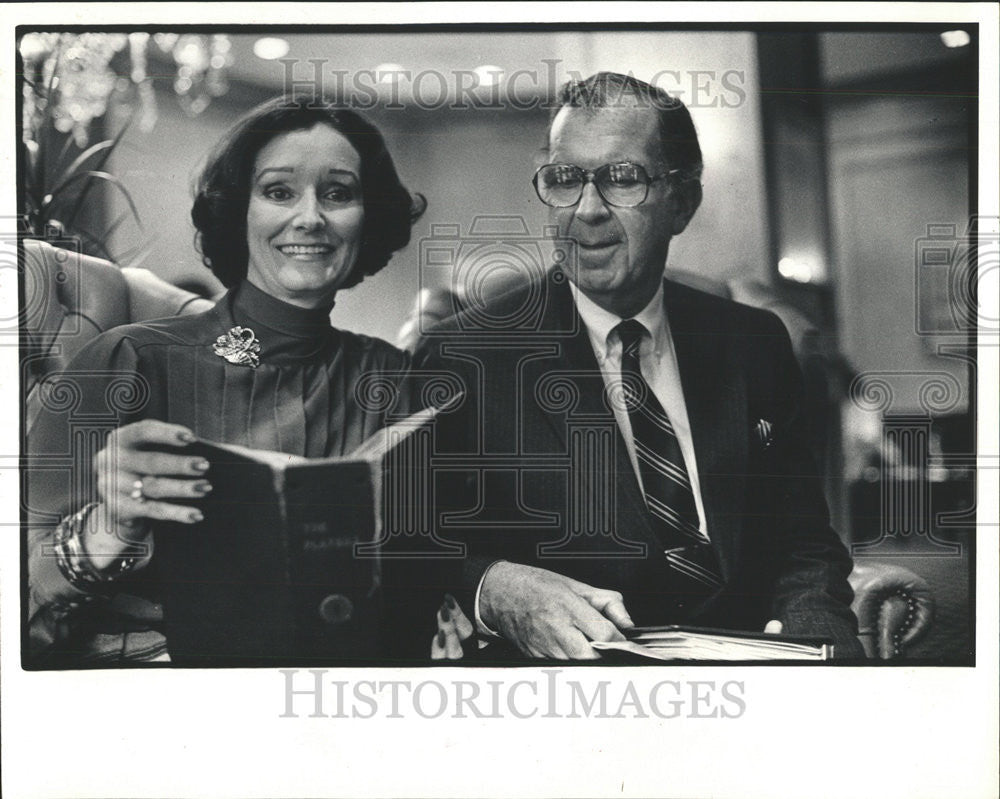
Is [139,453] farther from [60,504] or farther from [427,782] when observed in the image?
[427,782]

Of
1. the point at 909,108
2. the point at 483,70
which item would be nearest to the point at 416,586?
the point at 483,70

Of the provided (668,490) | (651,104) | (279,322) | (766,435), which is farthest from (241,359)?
(766,435)

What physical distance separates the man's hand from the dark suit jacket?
40mm

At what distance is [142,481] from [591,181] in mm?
1714

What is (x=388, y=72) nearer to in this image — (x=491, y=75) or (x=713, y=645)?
(x=491, y=75)

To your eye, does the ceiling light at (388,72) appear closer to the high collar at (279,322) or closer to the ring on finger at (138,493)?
the high collar at (279,322)

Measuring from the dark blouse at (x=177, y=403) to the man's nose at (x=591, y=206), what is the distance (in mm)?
726

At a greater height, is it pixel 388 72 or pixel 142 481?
pixel 388 72

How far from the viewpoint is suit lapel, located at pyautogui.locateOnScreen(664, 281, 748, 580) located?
142 inches

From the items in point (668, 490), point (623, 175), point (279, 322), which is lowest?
point (668, 490)

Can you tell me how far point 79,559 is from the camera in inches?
141

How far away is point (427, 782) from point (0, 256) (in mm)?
2174

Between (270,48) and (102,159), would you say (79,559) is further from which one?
(270,48)

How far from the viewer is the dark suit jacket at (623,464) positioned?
11.7 feet
